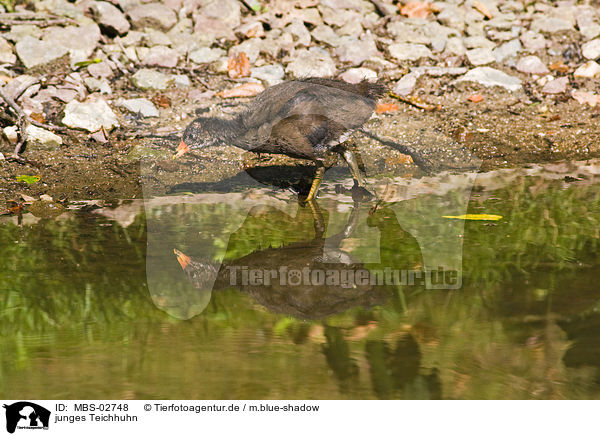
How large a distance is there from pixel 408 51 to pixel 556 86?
1724mm

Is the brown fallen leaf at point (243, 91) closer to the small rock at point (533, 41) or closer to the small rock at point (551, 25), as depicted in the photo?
the small rock at point (533, 41)

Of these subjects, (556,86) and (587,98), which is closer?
(587,98)

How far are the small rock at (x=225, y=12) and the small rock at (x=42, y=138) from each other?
8.69 feet

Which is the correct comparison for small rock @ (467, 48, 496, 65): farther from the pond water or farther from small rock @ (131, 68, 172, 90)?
small rock @ (131, 68, 172, 90)

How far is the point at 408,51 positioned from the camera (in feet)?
25.5

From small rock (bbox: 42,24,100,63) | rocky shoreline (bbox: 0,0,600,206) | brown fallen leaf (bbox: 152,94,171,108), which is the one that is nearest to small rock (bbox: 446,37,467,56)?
rocky shoreline (bbox: 0,0,600,206)

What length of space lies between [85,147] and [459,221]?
12.1 ft

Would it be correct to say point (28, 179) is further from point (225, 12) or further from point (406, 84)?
point (406, 84)

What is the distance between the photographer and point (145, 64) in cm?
744

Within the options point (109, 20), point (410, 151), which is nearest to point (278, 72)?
point (410, 151)

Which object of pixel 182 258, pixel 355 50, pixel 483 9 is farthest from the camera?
pixel 483 9

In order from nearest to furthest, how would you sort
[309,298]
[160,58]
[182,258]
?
[309,298], [182,258], [160,58]

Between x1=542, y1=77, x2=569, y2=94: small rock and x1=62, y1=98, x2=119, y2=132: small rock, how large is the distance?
472 centimetres

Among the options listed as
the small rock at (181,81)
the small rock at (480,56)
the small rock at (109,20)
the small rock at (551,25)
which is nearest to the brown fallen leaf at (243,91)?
the small rock at (181,81)
